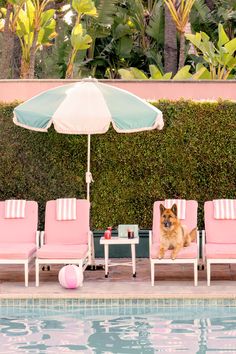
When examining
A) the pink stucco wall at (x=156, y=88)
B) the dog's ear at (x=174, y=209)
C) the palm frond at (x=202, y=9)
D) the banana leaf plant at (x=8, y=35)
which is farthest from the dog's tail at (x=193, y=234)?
the palm frond at (x=202, y=9)

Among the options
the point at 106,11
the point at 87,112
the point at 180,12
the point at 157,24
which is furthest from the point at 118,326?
the point at 157,24

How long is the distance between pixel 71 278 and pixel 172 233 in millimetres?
1880

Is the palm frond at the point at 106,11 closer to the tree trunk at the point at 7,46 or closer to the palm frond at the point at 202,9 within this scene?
the palm frond at the point at 202,9

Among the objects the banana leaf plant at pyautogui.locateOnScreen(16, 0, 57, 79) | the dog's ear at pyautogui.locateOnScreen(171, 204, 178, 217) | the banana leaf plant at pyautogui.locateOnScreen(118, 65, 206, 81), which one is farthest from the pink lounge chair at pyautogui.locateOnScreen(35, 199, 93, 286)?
the banana leaf plant at pyautogui.locateOnScreen(16, 0, 57, 79)

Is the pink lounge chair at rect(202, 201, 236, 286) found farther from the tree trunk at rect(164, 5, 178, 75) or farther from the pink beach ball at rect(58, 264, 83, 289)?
the tree trunk at rect(164, 5, 178, 75)

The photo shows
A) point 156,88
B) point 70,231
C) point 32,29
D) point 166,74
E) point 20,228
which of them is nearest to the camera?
point 70,231

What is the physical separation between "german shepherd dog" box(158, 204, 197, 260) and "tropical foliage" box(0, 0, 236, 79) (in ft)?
29.3

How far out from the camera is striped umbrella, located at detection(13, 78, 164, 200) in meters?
16.6

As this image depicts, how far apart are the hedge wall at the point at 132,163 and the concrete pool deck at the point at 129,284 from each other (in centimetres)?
131

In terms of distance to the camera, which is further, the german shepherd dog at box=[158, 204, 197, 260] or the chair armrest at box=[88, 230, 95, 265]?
the chair armrest at box=[88, 230, 95, 265]

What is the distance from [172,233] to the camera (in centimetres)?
1616

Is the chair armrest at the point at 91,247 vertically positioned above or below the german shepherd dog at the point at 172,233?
below

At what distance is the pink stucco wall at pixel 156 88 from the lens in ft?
72.1

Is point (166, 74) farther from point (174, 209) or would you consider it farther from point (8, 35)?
point (174, 209)
